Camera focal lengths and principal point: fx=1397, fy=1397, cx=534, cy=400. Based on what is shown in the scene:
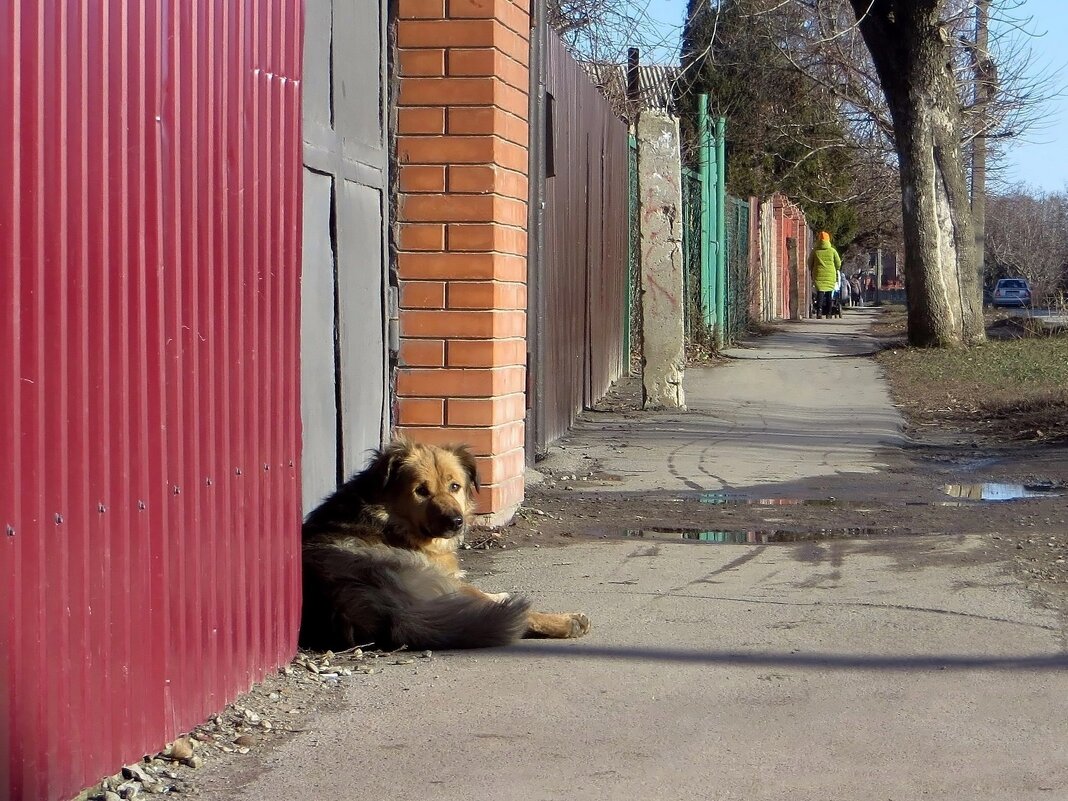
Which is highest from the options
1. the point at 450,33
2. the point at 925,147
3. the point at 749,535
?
the point at 925,147

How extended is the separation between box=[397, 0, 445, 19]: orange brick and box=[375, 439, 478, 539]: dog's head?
8.46 ft

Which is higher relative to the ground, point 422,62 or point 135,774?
point 422,62

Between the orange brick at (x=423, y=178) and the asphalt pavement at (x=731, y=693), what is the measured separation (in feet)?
6.21

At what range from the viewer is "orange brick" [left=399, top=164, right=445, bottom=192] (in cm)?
704

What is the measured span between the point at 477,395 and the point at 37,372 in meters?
4.24

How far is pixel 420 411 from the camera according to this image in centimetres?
720

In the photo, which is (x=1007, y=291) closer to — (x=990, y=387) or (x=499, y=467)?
(x=990, y=387)

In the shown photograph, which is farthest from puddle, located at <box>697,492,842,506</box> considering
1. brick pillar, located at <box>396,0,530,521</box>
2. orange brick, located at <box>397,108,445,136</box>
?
orange brick, located at <box>397,108,445,136</box>

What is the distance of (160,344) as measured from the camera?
11.7 feet

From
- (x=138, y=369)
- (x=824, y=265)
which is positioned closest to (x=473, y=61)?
(x=138, y=369)

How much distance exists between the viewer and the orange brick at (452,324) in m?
7.11

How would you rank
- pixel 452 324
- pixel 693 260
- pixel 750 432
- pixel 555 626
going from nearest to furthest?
pixel 555 626 < pixel 452 324 < pixel 750 432 < pixel 693 260

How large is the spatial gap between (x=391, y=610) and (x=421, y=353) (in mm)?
2439

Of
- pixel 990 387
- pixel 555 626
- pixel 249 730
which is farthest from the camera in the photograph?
pixel 990 387
